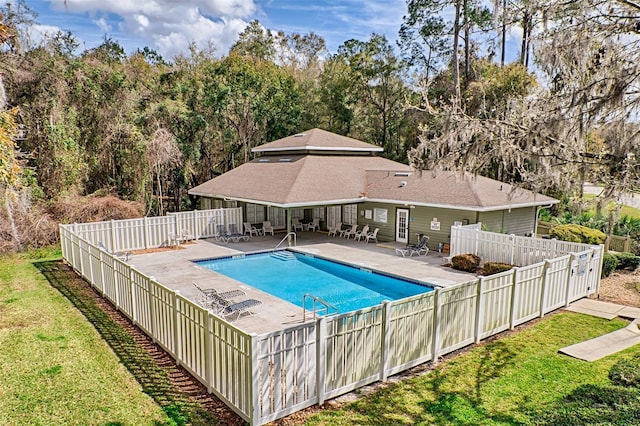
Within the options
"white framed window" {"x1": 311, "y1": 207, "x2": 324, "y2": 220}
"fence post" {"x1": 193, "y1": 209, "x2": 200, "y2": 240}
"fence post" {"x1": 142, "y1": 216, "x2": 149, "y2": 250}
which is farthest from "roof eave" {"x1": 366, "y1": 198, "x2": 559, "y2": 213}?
"fence post" {"x1": 142, "y1": 216, "x2": 149, "y2": 250}

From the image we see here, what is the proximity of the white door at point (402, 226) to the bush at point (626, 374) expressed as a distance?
Answer: 11751 mm

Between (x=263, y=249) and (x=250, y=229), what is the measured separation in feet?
9.14

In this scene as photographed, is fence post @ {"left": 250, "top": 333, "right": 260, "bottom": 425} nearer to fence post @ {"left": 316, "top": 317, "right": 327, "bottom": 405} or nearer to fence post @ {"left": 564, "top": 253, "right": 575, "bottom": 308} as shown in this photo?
fence post @ {"left": 316, "top": 317, "right": 327, "bottom": 405}

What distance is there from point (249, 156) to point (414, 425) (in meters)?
25.3

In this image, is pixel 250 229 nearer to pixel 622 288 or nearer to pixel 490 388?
pixel 622 288

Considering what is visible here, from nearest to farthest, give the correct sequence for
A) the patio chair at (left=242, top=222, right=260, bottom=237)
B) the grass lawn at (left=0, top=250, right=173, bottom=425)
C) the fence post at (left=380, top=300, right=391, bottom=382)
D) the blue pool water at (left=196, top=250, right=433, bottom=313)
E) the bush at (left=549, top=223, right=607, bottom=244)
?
the grass lawn at (left=0, top=250, right=173, bottom=425)
the fence post at (left=380, top=300, right=391, bottom=382)
the blue pool water at (left=196, top=250, right=433, bottom=313)
the bush at (left=549, top=223, right=607, bottom=244)
the patio chair at (left=242, top=222, right=260, bottom=237)

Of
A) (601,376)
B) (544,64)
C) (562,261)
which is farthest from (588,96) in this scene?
(562,261)

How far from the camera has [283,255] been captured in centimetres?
1688

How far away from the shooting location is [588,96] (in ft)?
20.2

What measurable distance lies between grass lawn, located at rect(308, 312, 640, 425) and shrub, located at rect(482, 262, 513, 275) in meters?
4.09

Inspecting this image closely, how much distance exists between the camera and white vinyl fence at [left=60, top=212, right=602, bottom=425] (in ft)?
18.1

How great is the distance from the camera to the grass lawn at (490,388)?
5.62m

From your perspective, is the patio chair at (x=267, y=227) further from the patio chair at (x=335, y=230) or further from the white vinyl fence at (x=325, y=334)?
the white vinyl fence at (x=325, y=334)

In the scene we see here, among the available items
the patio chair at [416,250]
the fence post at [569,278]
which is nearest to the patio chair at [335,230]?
the patio chair at [416,250]
